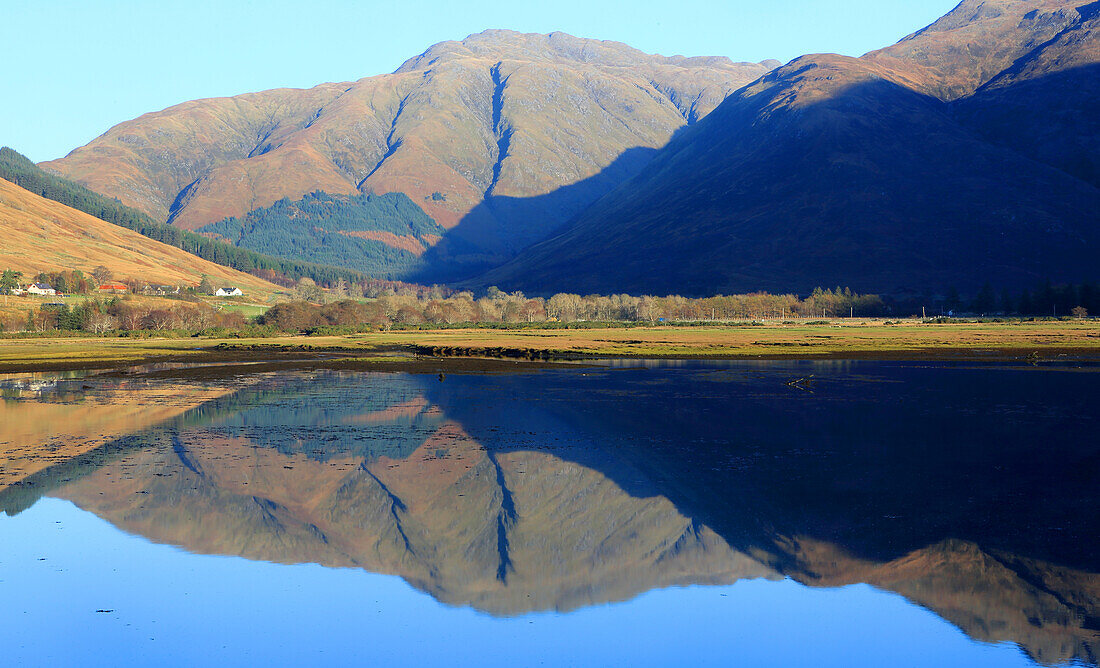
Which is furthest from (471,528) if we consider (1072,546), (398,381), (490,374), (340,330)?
(340,330)

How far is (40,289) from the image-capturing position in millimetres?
187625

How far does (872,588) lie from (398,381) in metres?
44.6

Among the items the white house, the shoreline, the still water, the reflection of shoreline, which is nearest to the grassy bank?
the shoreline

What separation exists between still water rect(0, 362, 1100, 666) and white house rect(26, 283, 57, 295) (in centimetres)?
16277

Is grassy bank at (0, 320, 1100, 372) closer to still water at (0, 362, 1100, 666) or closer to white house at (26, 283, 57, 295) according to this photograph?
still water at (0, 362, 1100, 666)

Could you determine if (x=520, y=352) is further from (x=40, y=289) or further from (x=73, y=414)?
(x=40, y=289)

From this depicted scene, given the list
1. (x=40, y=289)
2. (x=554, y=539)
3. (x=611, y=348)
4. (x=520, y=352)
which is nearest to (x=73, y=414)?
(x=554, y=539)

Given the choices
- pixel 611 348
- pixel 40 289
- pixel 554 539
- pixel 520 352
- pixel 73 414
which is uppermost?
pixel 40 289

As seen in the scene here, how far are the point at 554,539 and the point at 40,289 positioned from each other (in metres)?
197

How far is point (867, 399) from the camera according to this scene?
4647 centimetres

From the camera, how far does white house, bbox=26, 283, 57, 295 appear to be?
181400 millimetres

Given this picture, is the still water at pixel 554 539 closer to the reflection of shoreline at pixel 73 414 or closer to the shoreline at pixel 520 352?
the reflection of shoreline at pixel 73 414

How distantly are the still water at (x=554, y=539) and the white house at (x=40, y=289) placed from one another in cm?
16277

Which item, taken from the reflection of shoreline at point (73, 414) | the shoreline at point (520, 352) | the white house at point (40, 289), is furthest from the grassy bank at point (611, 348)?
the white house at point (40, 289)
